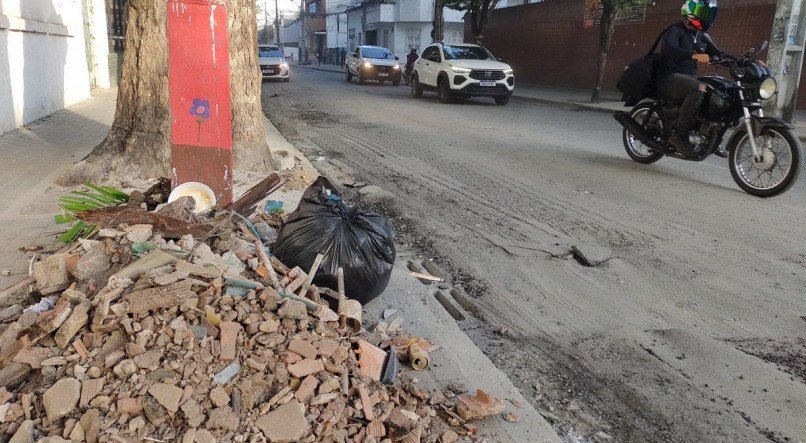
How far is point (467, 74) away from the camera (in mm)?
17469

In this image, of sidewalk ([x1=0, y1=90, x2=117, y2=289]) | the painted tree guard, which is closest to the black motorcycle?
the painted tree guard

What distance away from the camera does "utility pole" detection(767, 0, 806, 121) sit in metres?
12.7

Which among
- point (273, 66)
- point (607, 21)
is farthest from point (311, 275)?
point (273, 66)

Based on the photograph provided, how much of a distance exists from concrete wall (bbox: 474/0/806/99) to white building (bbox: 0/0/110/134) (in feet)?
57.3

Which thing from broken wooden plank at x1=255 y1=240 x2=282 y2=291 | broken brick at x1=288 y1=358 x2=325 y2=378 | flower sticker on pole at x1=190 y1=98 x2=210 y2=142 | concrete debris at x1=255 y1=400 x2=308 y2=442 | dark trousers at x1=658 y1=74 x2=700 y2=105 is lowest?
concrete debris at x1=255 y1=400 x2=308 y2=442

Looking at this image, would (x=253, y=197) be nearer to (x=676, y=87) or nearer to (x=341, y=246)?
(x=341, y=246)

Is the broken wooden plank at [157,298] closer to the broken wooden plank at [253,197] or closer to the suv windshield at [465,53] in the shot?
the broken wooden plank at [253,197]

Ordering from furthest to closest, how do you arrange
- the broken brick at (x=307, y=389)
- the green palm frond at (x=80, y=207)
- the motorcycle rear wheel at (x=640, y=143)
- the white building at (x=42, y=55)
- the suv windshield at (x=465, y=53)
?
1. the suv windshield at (x=465, y=53)
2. the white building at (x=42, y=55)
3. the motorcycle rear wheel at (x=640, y=143)
4. the green palm frond at (x=80, y=207)
5. the broken brick at (x=307, y=389)

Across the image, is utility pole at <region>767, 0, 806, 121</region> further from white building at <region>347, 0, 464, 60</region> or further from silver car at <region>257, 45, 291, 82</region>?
white building at <region>347, 0, 464, 60</region>

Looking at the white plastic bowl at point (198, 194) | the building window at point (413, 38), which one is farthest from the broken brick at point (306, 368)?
the building window at point (413, 38)

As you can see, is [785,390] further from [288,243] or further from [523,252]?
[288,243]

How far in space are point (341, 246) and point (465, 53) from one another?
16032 millimetres

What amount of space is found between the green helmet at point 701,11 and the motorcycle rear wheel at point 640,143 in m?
1.10

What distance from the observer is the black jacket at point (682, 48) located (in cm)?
740
